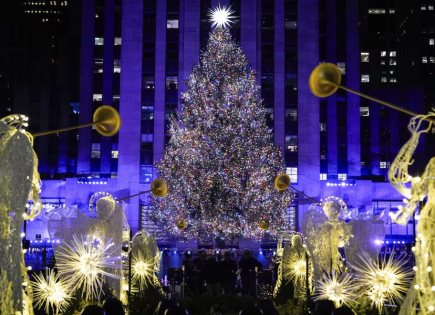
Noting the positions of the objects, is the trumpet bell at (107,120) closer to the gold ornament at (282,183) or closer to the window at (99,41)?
the gold ornament at (282,183)

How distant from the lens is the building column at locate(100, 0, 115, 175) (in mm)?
48750

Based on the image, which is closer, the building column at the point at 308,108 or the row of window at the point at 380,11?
the building column at the point at 308,108

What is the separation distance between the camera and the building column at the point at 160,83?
46.6 m

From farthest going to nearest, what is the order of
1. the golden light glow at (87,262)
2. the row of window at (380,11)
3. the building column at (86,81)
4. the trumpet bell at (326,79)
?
the row of window at (380,11) → the building column at (86,81) → the golden light glow at (87,262) → the trumpet bell at (326,79)

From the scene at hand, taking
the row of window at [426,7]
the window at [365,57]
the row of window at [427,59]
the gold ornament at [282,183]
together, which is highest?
the row of window at [426,7]

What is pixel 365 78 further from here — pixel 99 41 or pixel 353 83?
pixel 99 41

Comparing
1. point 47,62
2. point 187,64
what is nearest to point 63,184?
point 187,64

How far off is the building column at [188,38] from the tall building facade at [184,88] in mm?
70

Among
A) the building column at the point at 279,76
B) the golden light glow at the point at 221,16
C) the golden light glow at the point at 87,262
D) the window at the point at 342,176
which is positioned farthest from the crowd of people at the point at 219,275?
the window at the point at 342,176

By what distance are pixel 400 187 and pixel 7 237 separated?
4414 mm

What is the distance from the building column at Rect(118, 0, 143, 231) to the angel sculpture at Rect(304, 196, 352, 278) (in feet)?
101

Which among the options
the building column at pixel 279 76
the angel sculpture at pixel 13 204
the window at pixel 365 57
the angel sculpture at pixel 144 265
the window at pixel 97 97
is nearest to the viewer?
the angel sculpture at pixel 13 204

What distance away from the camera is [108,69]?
49250 mm

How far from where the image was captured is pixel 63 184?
156 feet
